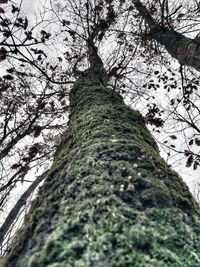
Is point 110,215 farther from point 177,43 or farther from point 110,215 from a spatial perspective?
point 177,43

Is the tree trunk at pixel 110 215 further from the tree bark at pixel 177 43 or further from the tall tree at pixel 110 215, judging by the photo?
the tree bark at pixel 177 43

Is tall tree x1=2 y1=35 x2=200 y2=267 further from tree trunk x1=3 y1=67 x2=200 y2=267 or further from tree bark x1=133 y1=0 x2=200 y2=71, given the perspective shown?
tree bark x1=133 y1=0 x2=200 y2=71

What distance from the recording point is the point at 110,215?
976mm

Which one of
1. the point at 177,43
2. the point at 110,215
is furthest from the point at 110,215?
the point at 177,43

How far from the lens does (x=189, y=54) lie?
464 cm

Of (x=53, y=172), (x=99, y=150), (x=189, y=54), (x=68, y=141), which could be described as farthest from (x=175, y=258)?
(x=189, y=54)

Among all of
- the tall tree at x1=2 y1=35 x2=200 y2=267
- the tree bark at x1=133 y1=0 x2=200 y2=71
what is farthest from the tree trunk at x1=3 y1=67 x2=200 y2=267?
the tree bark at x1=133 y1=0 x2=200 y2=71

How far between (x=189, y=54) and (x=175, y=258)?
4.30m

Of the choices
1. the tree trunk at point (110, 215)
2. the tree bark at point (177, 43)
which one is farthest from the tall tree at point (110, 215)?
the tree bark at point (177, 43)

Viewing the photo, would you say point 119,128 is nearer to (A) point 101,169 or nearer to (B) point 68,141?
(B) point 68,141

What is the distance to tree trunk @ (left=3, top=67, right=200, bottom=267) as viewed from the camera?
0.83 metres

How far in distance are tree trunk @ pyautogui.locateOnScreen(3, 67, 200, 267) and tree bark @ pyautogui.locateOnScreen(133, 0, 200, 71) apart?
3.38 m

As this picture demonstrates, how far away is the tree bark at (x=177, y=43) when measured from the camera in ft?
15.3

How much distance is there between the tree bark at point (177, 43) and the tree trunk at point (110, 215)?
3.38m
